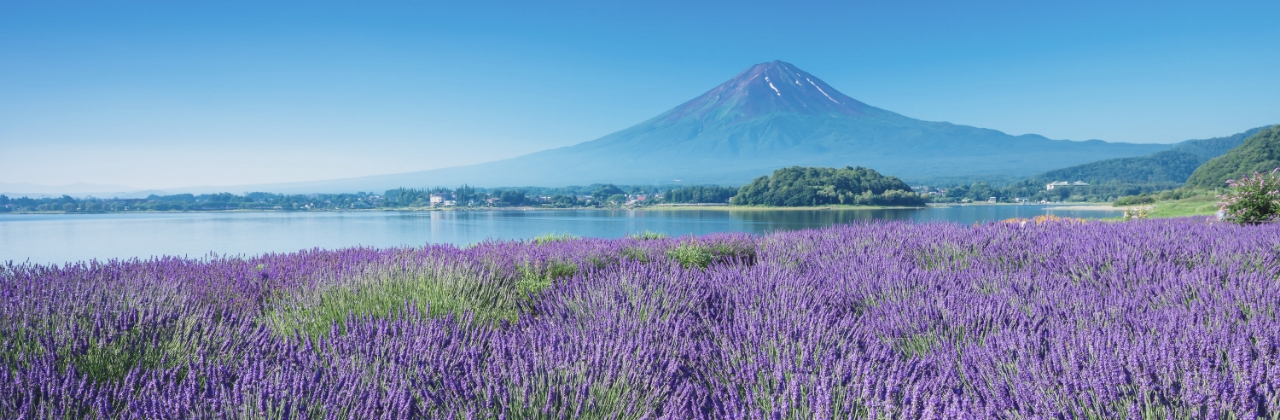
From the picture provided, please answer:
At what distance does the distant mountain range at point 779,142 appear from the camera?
144 meters

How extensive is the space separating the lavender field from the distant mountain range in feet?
427

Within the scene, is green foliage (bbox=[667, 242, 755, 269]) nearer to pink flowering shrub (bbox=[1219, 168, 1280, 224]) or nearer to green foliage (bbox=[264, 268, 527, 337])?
green foliage (bbox=[264, 268, 527, 337])

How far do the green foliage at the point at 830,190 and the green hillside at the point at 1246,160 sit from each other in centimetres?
1603

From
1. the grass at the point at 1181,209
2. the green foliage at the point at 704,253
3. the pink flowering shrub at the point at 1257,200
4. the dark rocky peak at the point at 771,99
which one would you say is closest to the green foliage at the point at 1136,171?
the dark rocky peak at the point at 771,99

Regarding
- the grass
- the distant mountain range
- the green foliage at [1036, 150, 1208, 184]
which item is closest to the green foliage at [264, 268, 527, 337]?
the grass

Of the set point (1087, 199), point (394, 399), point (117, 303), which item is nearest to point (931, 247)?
point (394, 399)

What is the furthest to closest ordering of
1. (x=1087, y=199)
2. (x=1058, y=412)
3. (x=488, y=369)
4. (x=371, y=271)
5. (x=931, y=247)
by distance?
(x=1087, y=199) < (x=931, y=247) < (x=371, y=271) < (x=488, y=369) < (x=1058, y=412)

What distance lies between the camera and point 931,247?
5.12 m

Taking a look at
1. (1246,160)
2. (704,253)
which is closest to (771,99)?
(1246,160)

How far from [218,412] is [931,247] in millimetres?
5089

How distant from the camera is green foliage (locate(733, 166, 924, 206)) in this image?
1767 inches

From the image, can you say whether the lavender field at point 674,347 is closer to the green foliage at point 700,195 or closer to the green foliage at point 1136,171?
the green foliage at point 700,195

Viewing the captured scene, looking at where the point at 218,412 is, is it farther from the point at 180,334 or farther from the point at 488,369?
the point at 180,334

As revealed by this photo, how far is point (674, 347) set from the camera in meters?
2.16
